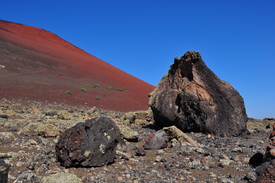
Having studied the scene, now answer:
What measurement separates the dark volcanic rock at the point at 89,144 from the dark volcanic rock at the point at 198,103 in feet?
15.7

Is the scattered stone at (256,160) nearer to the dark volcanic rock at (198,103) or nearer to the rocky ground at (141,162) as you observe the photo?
the rocky ground at (141,162)

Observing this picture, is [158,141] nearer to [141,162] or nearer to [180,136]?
[180,136]

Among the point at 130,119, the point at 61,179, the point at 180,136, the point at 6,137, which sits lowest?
the point at 61,179

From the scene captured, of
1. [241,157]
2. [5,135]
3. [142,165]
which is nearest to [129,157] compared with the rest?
[142,165]

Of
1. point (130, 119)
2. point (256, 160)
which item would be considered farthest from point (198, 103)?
point (130, 119)

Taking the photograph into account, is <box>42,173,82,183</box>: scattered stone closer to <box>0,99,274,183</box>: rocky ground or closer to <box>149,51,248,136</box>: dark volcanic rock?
<box>0,99,274,183</box>: rocky ground

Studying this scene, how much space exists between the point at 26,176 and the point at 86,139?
1317mm

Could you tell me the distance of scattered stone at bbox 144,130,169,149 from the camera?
679cm

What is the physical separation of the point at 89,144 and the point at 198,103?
5.61 meters

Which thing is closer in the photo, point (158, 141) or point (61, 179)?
point (61, 179)

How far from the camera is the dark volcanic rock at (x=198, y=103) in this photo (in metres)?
9.17

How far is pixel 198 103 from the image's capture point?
941cm

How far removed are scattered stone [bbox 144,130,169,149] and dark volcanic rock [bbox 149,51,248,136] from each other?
2.74 m

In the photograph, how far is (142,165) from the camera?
5.30 metres
